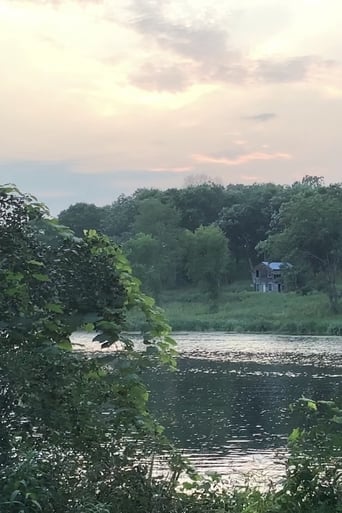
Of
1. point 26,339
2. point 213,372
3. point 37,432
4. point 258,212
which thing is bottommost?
point 213,372

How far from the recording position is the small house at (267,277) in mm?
85125

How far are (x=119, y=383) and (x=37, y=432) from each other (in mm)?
734

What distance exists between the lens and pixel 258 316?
62.0 metres

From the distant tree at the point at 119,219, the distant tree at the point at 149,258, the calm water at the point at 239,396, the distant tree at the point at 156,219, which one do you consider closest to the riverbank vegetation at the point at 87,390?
the calm water at the point at 239,396

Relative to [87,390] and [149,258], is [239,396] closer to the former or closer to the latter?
[87,390]

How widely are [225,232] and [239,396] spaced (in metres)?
67.3

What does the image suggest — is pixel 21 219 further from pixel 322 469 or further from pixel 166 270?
pixel 166 270

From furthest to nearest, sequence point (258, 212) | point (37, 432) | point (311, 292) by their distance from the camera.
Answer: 1. point (258, 212)
2. point (311, 292)
3. point (37, 432)

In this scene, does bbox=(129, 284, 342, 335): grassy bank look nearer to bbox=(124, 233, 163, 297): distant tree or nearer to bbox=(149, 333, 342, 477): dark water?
bbox=(124, 233, 163, 297): distant tree

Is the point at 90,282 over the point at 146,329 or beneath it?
over

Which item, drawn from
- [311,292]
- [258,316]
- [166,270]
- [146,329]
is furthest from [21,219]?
[166,270]

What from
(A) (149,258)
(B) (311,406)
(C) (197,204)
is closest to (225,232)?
(C) (197,204)

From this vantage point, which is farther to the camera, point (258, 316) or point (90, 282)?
point (258, 316)

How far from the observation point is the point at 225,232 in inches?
3541
